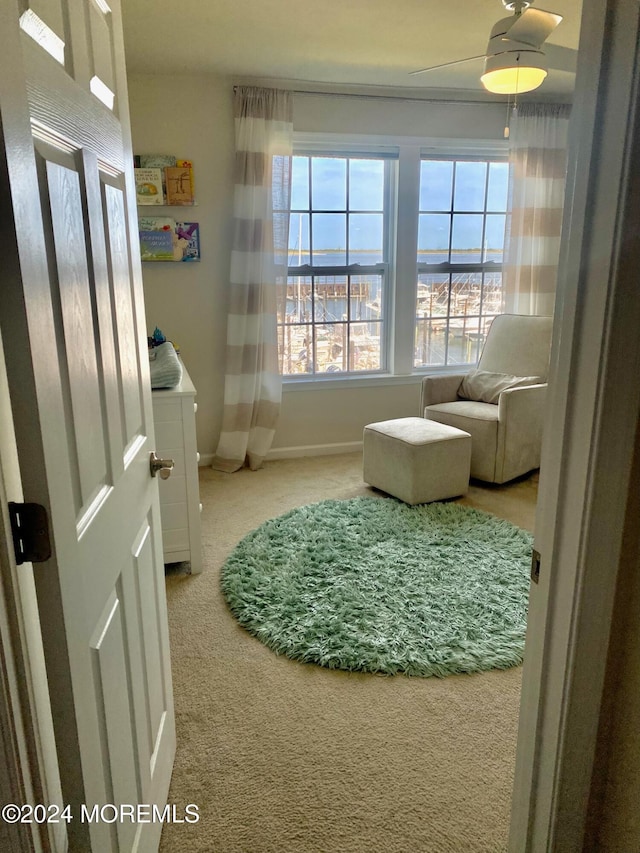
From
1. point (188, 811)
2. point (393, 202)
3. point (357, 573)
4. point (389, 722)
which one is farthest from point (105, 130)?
point (393, 202)

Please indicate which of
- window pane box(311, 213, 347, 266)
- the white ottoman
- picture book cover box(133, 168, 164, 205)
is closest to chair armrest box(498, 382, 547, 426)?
the white ottoman

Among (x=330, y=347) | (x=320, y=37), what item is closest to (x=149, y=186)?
(x=320, y=37)

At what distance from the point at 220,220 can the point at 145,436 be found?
9.27 feet

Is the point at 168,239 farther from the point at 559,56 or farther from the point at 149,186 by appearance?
the point at 559,56

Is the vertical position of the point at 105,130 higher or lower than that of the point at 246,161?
lower

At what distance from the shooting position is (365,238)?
425cm

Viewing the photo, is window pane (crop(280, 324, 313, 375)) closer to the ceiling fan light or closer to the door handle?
the ceiling fan light

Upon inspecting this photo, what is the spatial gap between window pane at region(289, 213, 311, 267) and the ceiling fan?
5.52 feet

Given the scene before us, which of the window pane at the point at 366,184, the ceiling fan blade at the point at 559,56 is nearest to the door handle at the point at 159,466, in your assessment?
A: the ceiling fan blade at the point at 559,56

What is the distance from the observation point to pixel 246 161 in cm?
369

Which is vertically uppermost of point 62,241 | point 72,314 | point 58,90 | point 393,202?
point 393,202

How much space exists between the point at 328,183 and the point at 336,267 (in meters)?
0.57

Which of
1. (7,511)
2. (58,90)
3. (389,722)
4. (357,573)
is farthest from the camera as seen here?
(357,573)

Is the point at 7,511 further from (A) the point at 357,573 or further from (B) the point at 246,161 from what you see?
(B) the point at 246,161
